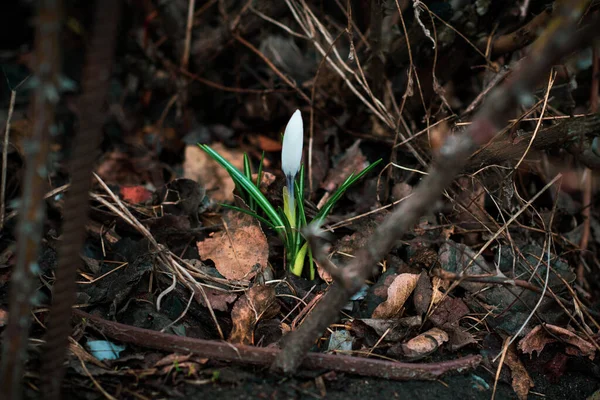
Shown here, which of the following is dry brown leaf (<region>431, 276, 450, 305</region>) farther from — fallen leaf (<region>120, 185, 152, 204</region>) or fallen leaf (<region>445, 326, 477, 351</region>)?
fallen leaf (<region>120, 185, 152, 204</region>)

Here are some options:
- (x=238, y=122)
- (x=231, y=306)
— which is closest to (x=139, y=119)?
(x=238, y=122)

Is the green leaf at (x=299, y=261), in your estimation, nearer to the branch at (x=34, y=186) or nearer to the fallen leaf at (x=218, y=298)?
the fallen leaf at (x=218, y=298)

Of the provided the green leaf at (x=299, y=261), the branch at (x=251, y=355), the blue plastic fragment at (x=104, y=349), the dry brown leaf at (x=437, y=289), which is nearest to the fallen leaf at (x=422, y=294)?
the dry brown leaf at (x=437, y=289)

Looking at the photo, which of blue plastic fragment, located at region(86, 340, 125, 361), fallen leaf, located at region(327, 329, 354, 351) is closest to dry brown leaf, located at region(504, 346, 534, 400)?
fallen leaf, located at region(327, 329, 354, 351)

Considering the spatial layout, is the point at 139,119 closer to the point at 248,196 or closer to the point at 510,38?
the point at 248,196


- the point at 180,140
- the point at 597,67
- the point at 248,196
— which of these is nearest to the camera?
the point at 248,196

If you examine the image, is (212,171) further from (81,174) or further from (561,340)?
(561,340)
